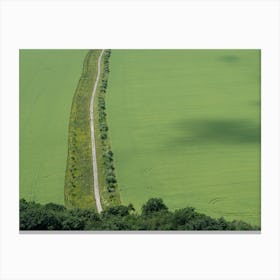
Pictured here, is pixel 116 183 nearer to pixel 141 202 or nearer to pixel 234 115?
pixel 141 202

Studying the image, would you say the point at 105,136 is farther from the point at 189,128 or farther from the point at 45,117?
the point at 189,128

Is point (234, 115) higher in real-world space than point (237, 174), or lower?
higher

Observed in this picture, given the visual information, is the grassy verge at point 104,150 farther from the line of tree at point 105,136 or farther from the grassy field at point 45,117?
the grassy field at point 45,117

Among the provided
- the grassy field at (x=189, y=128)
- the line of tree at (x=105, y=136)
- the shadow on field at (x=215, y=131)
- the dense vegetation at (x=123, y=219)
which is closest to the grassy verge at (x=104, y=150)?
the line of tree at (x=105, y=136)

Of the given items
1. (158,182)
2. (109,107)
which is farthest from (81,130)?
(158,182)

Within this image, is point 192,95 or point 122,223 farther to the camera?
point 192,95

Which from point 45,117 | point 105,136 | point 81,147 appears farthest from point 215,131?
point 45,117
